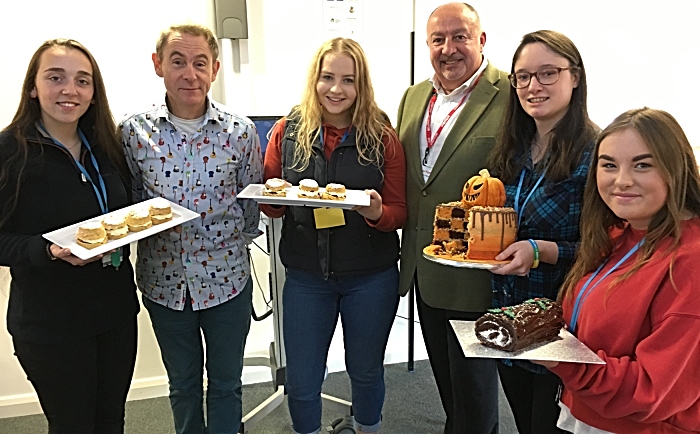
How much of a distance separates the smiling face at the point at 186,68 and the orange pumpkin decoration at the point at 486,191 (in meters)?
0.98

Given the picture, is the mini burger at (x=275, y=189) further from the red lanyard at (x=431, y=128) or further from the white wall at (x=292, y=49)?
the white wall at (x=292, y=49)

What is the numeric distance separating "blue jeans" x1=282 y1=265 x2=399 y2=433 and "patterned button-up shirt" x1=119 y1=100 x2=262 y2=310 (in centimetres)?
26

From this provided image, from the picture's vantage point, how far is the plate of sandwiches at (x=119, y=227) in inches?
59.7

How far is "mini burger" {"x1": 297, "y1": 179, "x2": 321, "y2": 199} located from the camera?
1771 mm

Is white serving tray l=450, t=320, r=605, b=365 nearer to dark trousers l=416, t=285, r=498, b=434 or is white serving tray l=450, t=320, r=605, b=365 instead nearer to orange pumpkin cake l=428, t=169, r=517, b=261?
orange pumpkin cake l=428, t=169, r=517, b=261

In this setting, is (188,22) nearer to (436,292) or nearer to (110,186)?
(110,186)

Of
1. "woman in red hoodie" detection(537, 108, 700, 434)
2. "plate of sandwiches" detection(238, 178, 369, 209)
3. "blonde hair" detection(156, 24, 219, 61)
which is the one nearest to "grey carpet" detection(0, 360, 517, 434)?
"plate of sandwiches" detection(238, 178, 369, 209)

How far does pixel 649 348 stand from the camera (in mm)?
1123

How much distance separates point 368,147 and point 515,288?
710 mm

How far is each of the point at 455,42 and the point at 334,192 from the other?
730mm

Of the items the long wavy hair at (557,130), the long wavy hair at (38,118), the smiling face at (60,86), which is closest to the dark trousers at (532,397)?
the long wavy hair at (557,130)

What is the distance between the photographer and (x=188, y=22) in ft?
5.86

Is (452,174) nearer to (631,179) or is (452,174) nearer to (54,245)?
(631,179)

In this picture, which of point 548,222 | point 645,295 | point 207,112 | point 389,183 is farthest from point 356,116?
point 645,295
